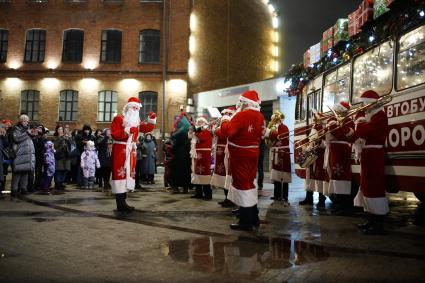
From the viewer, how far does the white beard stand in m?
7.72

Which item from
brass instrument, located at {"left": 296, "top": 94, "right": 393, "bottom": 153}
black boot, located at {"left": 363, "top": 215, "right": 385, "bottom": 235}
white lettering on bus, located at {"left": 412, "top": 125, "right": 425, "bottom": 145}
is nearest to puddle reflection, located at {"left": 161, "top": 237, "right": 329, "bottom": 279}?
black boot, located at {"left": 363, "top": 215, "right": 385, "bottom": 235}

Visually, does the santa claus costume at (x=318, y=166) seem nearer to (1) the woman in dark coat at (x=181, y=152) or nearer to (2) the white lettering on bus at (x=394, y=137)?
(2) the white lettering on bus at (x=394, y=137)

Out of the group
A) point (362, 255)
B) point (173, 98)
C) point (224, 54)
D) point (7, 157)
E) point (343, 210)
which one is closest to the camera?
point (362, 255)

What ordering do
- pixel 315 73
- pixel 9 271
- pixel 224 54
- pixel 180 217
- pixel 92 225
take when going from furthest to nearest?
pixel 224 54 < pixel 315 73 < pixel 180 217 < pixel 92 225 < pixel 9 271

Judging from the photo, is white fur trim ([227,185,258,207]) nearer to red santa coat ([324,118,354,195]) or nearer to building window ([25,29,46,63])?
red santa coat ([324,118,354,195])

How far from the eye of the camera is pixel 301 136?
37.1 ft

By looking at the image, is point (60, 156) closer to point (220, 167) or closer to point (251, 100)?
point (220, 167)

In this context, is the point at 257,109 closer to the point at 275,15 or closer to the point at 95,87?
the point at 95,87

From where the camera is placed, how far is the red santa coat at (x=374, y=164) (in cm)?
596

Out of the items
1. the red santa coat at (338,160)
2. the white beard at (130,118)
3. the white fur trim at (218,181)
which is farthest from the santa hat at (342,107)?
the white beard at (130,118)

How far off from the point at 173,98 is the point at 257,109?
22478mm

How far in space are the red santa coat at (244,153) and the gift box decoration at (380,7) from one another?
3.24m

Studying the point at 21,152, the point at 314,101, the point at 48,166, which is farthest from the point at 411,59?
the point at 48,166

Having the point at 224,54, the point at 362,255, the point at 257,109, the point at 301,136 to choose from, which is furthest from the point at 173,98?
the point at 362,255
